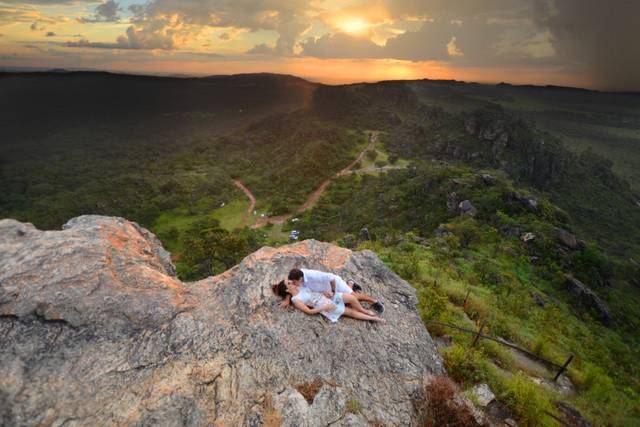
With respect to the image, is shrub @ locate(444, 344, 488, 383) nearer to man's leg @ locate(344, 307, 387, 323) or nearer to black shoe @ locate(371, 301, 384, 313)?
black shoe @ locate(371, 301, 384, 313)

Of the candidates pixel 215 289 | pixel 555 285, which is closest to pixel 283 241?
pixel 555 285

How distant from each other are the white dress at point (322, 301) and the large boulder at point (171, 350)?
21 centimetres

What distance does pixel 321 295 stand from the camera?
25.3 feet

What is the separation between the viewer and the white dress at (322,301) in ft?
24.6

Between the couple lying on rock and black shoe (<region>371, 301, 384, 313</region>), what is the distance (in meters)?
0.18

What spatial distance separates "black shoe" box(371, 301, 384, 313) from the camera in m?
8.11

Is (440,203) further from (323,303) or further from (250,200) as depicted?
(250,200)

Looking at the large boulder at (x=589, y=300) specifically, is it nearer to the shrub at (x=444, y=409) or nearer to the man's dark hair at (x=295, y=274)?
the shrub at (x=444, y=409)

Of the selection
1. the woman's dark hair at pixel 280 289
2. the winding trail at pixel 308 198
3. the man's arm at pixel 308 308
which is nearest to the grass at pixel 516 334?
the man's arm at pixel 308 308

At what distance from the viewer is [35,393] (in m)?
5.41

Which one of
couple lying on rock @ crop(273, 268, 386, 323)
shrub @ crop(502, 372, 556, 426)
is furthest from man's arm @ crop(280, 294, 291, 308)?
shrub @ crop(502, 372, 556, 426)

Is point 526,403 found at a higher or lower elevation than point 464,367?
lower

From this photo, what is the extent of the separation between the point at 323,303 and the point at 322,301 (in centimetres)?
5

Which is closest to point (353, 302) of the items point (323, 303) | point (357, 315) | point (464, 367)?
point (357, 315)
